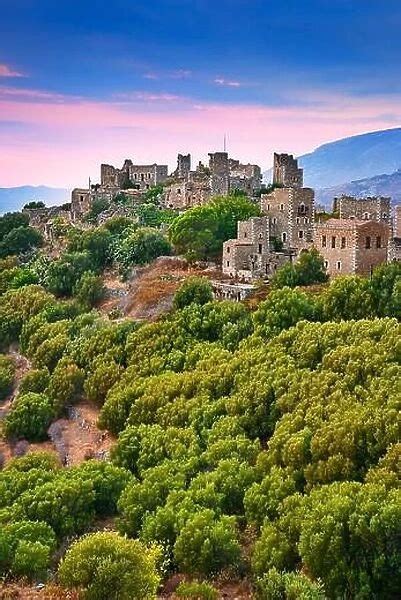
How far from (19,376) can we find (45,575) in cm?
3069

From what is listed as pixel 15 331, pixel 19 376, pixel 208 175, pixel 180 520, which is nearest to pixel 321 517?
pixel 180 520

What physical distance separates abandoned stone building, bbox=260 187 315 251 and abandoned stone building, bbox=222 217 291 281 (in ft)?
8.60

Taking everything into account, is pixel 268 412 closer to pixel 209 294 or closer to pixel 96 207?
pixel 209 294

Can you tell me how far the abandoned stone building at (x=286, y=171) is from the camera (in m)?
83.6

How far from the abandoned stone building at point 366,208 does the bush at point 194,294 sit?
50.1ft

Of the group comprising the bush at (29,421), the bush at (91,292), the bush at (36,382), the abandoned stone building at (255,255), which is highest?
the abandoned stone building at (255,255)

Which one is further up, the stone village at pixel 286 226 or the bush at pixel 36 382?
the stone village at pixel 286 226

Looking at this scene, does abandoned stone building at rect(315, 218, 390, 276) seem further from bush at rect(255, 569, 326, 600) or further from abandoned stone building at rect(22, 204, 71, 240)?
abandoned stone building at rect(22, 204, 71, 240)

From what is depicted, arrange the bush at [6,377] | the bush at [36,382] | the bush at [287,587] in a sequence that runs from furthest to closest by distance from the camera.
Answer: the bush at [6,377]
the bush at [36,382]
the bush at [287,587]

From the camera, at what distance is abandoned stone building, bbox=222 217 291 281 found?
6178 cm

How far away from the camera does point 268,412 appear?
4184 cm

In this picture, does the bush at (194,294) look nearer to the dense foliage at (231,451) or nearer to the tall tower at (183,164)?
the dense foliage at (231,451)

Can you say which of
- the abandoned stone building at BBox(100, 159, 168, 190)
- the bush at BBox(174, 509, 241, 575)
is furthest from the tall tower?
the bush at BBox(174, 509, 241, 575)

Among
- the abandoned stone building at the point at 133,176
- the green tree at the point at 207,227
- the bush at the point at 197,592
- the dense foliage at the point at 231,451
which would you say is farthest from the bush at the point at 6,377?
the abandoned stone building at the point at 133,176
